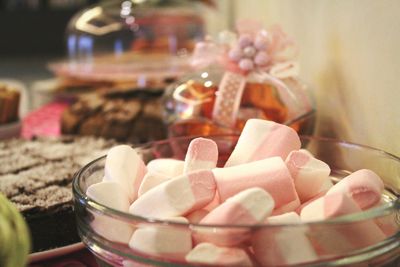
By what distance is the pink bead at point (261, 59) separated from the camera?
0.90 m

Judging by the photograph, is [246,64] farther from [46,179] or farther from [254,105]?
[46,179]

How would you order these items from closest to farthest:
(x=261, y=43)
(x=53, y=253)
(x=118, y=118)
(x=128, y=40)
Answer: (x=53, y=253) → (x=261, y=43) → (x=118, y=118) → (x=128, y=40)

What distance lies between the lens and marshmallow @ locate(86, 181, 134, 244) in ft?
1.57

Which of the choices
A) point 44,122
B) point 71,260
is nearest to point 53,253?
point 71,260

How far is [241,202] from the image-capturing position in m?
0.45

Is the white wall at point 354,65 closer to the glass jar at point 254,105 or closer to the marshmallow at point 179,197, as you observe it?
the glass jar at point 254,105

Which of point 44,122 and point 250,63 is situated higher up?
point 250,63

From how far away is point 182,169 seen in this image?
615 mm

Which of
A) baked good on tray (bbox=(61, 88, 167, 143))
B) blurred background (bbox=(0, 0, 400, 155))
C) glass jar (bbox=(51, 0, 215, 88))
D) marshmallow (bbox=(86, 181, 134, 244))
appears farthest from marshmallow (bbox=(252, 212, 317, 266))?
glass jar (bbox=(51, 0, 215, 88))

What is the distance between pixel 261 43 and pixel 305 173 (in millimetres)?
404

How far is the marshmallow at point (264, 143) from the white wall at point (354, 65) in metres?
0.14

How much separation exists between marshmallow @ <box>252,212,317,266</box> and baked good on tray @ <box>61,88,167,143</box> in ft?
2.35

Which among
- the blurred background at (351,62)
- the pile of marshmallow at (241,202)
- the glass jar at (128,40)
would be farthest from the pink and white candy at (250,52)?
the glass jar at (128,40)

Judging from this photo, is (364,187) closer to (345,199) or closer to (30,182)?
(345,199)
